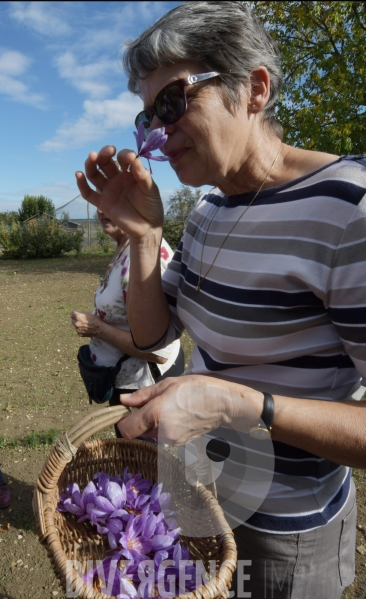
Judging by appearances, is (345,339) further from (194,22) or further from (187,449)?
(194,22)

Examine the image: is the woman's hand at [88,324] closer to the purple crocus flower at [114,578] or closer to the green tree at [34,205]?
the purple crocus flower at [114,578]

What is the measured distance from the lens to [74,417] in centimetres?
467

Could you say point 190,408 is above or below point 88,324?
above

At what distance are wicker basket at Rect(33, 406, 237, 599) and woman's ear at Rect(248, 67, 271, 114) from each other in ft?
3.21

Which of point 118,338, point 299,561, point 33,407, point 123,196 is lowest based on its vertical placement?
point 33,407

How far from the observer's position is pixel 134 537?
4.56 feet

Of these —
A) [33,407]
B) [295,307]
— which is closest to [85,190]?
[295,307]

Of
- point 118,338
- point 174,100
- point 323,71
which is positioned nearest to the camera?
point 174,100

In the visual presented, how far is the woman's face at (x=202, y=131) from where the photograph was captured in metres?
1.33

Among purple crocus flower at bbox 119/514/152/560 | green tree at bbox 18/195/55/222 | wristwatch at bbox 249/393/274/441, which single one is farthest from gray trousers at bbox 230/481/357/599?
green tree at bbox 18/195/55/222

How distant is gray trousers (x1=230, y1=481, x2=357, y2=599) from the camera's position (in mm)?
1376

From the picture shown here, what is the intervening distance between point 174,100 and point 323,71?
1057cm

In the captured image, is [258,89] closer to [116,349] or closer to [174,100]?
[174,100]

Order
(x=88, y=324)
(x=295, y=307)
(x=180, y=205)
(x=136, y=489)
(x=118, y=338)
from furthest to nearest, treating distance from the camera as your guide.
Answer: (x=180, y=205) → (x=88, y=324) → (x=118, y=338) → (x=136, y=489) → (x=295, y=307)
